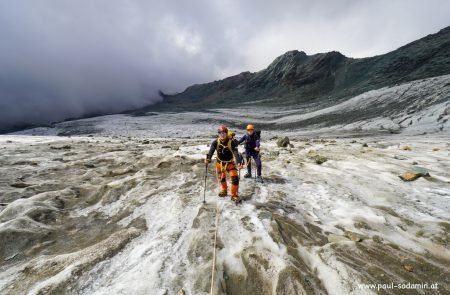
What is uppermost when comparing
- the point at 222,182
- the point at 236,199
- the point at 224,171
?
the point at 224,171

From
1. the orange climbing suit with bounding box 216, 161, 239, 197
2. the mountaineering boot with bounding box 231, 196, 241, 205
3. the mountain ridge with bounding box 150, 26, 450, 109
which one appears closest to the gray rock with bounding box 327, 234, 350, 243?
the mountaineering boot with bounding box 231, 196, 241, 205

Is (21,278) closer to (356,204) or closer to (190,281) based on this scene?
(190,281)

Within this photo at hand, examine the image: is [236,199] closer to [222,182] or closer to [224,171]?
[222,182]

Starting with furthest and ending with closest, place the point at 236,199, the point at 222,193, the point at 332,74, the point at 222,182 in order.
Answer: the point at 332,74, the point at 222,182, the point at 222,193, the point at 236,199

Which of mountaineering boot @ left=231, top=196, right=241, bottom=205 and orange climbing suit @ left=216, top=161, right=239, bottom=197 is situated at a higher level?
orange climbing suit @ left=216, top=161, right=239, bottom=197

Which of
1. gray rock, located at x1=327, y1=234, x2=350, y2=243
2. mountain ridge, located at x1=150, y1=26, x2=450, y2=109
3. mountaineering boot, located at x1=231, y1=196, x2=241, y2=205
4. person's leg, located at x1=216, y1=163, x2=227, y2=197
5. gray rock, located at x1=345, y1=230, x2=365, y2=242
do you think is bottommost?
gray rock, located at x1=327, y1=234, x2=350, y2=243

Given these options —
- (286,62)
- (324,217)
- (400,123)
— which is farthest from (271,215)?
(286,62)

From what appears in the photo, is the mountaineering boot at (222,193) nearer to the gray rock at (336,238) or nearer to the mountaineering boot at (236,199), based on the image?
the mountaineering boot at (236,199)

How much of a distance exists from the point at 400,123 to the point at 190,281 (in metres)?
30.5

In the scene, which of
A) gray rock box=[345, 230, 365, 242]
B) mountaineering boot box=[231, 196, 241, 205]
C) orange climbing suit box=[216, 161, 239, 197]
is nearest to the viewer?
gray rock box=[345, 230, 365, 242]

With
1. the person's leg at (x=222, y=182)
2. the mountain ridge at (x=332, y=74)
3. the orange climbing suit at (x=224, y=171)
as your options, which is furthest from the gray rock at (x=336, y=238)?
the mountain ridge at (x=332, y=74)

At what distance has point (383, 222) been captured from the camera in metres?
5.46

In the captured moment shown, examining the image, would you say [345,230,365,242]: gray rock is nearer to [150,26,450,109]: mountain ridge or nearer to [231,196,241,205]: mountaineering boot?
[231,196,241,205]: mountaineering boot

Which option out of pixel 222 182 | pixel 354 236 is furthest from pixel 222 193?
pixel 354 236
